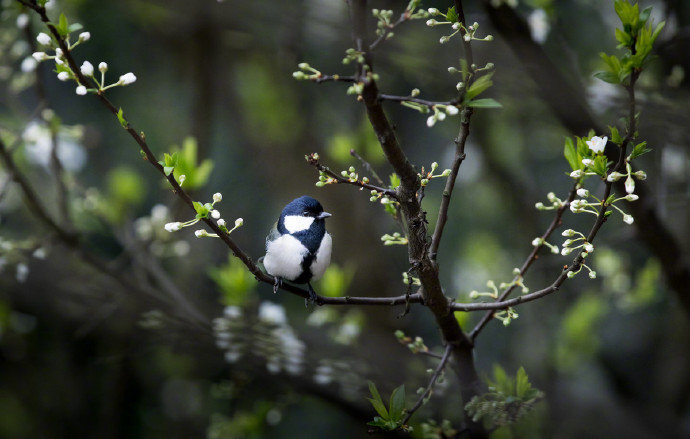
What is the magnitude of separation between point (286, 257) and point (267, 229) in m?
2.23

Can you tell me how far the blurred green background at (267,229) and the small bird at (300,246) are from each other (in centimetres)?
29

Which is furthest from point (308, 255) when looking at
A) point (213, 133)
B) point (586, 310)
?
point (213, 133)

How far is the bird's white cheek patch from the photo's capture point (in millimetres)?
2129

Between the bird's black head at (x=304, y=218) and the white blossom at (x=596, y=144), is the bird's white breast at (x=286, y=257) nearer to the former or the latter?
the bird's black head at (x=304, y=218)

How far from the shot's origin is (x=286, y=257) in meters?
2.04

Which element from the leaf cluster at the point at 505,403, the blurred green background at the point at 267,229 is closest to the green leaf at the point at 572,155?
the leaf cluster at the point at 505,403

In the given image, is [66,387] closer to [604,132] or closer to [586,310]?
[586,310]

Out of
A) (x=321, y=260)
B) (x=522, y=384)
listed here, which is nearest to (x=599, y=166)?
(x=522, y=384)

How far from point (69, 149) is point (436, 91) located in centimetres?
218

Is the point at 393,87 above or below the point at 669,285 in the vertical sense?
above

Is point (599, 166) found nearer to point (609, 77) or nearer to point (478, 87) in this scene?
point (609, 77)

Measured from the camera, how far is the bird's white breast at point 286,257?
80.0 inches

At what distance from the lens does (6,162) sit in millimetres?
2074

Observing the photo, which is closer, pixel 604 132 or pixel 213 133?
pixel 604 132
